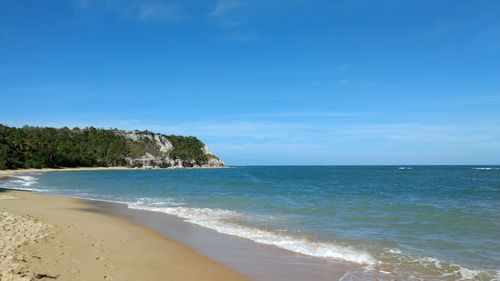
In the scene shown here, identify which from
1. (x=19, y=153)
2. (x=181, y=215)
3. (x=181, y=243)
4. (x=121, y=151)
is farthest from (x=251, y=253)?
(x=121, y=151)

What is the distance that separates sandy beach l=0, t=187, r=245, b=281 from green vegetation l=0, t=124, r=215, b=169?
93290 millimetres

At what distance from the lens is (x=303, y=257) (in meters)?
11.4

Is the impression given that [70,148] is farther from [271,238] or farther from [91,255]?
[91,255]

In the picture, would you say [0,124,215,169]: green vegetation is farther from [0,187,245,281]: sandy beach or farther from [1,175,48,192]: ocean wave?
[0,187,245,281]: sandy beach

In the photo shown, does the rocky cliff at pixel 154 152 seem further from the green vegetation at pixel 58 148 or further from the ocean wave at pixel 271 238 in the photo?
the ocean wave at pixel 271 238

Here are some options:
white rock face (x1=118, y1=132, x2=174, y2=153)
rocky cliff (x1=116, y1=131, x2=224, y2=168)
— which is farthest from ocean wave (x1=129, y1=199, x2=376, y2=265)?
white rock face (x1=118, y1=132, x2=174, y2=153)

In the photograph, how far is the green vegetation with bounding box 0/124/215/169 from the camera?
10598 centimetres

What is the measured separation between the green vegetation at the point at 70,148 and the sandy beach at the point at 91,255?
9329cm

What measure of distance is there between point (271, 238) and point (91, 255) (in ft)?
20.7

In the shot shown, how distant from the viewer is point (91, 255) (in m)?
9.73

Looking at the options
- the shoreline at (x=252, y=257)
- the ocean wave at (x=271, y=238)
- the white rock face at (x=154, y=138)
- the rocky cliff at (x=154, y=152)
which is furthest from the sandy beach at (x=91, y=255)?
the white rock face at (x=154, y=138)

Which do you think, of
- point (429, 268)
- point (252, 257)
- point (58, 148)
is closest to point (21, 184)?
point (252, 257)

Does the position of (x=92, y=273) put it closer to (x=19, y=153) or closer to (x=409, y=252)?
(x=409, y=252)

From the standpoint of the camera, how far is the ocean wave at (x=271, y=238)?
11.5 meters
